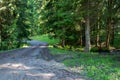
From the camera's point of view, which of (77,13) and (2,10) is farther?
(2,10)

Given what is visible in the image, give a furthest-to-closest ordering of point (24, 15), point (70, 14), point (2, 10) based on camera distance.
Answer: point (24, 15) → point (2, 10) → point (70, 14)

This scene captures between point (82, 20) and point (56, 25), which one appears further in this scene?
point (56, 25)

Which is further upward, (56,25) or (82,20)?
(82,20)

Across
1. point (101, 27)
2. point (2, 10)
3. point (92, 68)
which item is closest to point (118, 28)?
point (101, 27)

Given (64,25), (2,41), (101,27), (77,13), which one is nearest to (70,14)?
(77,13)

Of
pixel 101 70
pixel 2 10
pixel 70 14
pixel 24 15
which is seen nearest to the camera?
pixel 101 70

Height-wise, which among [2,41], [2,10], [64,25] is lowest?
[2,41]

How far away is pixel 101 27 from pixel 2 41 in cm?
1383

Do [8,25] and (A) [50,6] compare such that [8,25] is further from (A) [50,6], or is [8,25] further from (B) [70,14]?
(B) [70,14]

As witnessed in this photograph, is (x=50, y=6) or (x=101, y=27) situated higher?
(x=50, y=6)

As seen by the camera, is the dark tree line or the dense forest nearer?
the dark tree line

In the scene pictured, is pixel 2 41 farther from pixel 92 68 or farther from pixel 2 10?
pixel 92 68

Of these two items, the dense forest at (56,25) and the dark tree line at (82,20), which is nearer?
the dark tree line at (82,20)

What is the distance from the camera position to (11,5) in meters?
31.1
